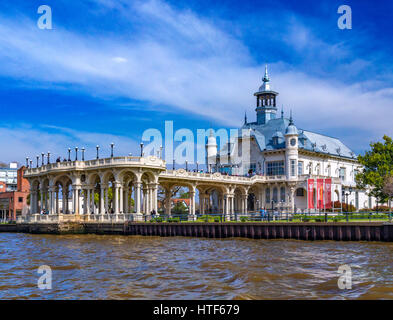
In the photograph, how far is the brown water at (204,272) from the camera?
19234 millimetres

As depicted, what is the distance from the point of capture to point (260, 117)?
96188 mm

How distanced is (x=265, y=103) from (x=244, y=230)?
174 ft

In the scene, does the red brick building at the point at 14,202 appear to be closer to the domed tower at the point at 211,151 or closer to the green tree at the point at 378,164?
the domed tower at the point at 211,151

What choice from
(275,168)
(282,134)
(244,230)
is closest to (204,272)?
(244,230)

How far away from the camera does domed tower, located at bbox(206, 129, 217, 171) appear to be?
93.4 metres

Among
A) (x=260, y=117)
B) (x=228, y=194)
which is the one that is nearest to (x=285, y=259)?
(x=228, y=194)

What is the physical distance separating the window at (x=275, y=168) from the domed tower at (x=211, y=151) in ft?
41.0

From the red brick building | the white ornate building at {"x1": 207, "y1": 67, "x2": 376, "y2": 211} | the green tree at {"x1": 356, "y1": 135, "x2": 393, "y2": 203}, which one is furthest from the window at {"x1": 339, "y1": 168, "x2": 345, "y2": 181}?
the red brick building

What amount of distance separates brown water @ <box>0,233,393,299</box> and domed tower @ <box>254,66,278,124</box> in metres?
59.1

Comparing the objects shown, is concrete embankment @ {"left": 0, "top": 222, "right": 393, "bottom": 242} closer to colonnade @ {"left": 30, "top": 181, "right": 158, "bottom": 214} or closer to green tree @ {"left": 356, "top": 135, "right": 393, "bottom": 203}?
colonnade @ {"left": 30, "top": 181, "right": 158, "bottom": 214}

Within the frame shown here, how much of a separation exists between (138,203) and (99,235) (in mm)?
6388

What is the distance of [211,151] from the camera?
3760 inches

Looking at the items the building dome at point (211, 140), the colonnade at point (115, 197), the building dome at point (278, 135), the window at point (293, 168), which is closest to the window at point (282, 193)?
the window at point (293, 168)
